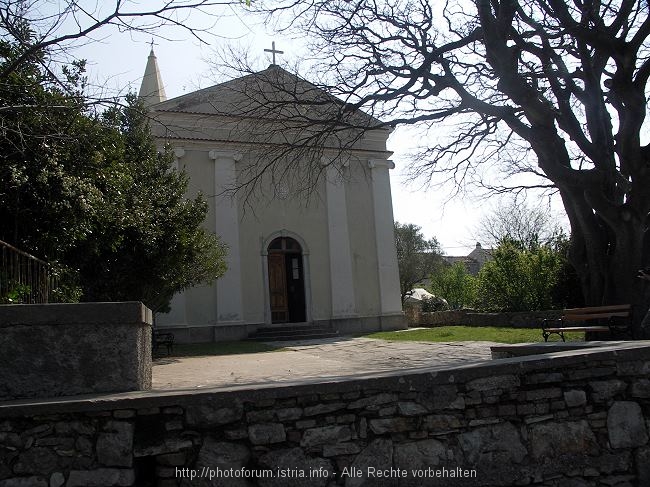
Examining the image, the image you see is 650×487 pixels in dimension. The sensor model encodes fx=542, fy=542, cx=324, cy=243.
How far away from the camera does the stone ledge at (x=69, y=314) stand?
3.68 metres

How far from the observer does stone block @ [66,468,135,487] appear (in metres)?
3.33

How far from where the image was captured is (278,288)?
18328 millimetres

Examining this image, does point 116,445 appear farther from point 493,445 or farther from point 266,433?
point 493,445

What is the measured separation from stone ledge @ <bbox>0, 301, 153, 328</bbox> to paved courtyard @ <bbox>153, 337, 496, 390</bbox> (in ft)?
7.30

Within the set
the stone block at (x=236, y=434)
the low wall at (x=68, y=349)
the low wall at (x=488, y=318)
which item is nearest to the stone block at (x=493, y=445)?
the stone block at (x=236, y=434)

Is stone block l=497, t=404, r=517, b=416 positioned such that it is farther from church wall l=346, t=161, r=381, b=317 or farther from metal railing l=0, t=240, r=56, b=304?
church wall l=346, t=161, r=381, b=317

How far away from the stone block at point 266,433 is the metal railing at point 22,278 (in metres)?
2.74

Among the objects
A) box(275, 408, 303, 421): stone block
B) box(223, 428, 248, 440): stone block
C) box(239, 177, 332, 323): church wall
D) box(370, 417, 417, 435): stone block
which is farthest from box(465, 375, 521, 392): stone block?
box(239, 177, 332, 323): church wall

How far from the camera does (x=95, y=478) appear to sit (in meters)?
3.34

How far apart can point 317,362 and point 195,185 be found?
34.1 feet

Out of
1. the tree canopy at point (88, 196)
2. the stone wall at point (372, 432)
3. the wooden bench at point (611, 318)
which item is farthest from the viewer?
the wooden bench at point (611, 318)

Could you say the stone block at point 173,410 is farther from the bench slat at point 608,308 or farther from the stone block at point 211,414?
the bench slat at point 608,308

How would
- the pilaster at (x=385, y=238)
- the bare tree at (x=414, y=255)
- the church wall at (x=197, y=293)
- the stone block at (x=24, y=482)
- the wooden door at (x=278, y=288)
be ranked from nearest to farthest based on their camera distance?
the stone block at (x=24, y=482), the church wall at (x=197, y=293), the wooden door at (x=278, y=288), the pilaster at (x=385, y=238), the bare tree at (x=414, y=255)

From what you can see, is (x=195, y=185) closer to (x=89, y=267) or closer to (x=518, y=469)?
(x=89, y=267)
